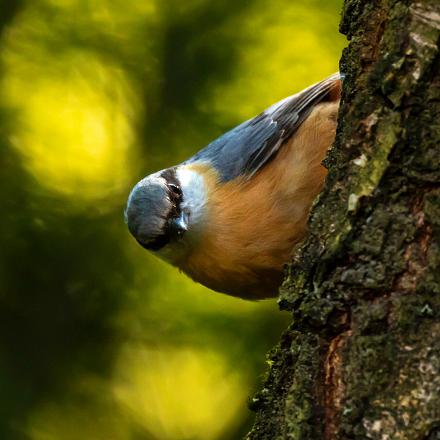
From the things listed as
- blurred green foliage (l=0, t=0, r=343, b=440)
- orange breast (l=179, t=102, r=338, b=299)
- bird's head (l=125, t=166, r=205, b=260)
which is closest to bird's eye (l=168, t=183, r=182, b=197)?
bird's head (l=125, t=166, r=205, b=260)

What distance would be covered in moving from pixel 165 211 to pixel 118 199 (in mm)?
473

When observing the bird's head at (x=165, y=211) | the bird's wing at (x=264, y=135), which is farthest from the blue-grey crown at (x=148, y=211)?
the bird's wing at (x=264, y=135)

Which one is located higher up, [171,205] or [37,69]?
[37,69]

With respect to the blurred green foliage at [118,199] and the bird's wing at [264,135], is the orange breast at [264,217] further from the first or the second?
the blurred green foliage at [118,199]

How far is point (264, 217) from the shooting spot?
140 inches

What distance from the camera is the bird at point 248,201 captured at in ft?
11.5

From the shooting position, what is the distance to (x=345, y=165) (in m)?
2.04

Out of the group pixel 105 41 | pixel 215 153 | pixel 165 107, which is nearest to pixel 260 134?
pixel 215 153

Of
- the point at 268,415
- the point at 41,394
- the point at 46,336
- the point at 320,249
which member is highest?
the point at 46,336

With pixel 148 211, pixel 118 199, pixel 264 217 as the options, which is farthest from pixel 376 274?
pixel 118 199

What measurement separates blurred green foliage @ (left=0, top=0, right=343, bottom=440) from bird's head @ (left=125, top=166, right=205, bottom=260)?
35cm

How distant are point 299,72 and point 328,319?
234 centimetres

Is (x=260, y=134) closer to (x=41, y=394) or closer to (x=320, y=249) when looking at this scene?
(x=41, y=394)

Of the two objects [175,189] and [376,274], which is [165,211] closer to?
[175,189]
